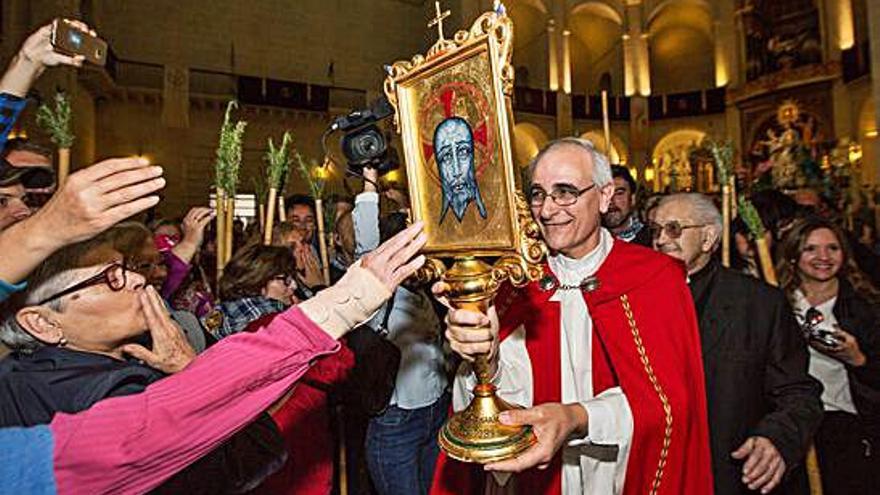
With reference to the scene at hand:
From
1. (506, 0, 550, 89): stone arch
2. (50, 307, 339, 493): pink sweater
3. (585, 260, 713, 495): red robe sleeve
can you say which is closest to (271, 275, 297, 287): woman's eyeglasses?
(585, 260, 713, 495): red robe sleeve

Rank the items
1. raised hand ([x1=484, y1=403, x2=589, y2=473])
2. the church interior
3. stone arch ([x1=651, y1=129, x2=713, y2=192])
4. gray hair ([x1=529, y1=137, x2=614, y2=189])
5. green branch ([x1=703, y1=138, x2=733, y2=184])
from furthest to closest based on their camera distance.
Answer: stone arch ([x1=651, y1=129, x2=713, y2=192]) → the church interior → green branch ([x1=703, y1=138, x2=733, y2=184]) → gray hair ([x1=529, y1=137, x2=614, y2=189]) → raised hand ([x1=484, y1=403, x2=589, y2=473])

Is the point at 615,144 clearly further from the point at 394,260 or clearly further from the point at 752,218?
the point at 394,260

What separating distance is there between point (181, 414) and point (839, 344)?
2.94 m

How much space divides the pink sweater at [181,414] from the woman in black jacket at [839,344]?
274 cm

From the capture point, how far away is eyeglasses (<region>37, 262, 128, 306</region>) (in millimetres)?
1574

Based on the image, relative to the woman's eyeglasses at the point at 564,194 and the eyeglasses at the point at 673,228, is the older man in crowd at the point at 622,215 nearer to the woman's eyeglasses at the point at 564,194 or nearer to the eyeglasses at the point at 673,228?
the eyeglasses at the point at 673,228

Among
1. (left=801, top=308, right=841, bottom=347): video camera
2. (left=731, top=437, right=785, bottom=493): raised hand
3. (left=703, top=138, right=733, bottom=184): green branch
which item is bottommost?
(left=731, top=437, right=785, bottom=493): raised hand

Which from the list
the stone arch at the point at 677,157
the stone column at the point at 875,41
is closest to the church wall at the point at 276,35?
the stone arch at the point at 677,157

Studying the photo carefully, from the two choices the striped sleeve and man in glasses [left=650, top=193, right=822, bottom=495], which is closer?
the striped sleeve

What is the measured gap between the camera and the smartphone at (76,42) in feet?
5.64

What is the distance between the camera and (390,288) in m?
1.45

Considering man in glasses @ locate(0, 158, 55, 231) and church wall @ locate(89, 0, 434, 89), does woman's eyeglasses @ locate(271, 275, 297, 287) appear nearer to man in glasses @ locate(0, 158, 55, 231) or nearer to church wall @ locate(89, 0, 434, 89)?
man in glasses @ locate(0, 158, 55, 231)

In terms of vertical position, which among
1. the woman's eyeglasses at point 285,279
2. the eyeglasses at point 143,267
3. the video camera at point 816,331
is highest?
the eyeglasses at point 143,267

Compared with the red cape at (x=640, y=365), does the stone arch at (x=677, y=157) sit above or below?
above
